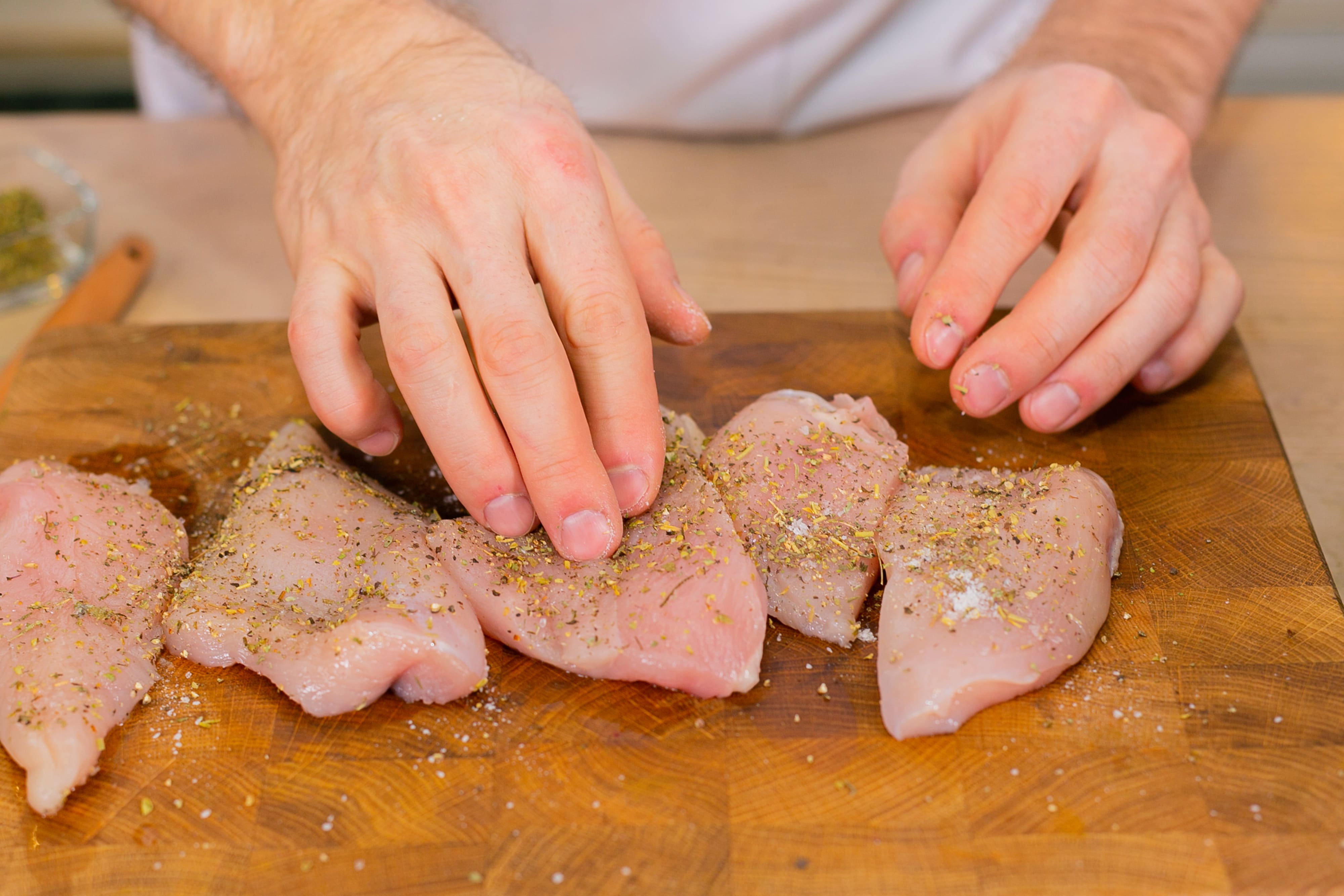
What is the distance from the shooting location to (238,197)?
3.54 m

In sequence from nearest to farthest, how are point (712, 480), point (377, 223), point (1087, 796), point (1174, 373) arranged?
point (1087, 796) → point (377, 223) → point (712, 480) → point (1174, 373)

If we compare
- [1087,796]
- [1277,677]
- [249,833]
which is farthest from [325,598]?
[1277,677]

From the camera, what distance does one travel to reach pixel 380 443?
2215 mm

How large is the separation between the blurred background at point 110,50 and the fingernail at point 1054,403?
338cm

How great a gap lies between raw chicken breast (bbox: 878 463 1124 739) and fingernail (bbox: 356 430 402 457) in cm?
102

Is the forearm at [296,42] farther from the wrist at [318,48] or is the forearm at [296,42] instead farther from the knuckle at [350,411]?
the knuckle at [350,411]

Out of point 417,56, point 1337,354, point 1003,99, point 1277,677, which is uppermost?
point 417,56

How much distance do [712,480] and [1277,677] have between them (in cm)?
110

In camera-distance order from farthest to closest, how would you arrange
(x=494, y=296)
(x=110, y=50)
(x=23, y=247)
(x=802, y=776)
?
(x=110, y=50) → (x=23, y=247) → (x=494, y=296) → (x=802, y=776)

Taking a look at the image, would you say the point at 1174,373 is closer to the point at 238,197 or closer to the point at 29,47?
the point at 238,197

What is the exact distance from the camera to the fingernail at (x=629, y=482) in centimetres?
199

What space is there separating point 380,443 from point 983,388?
1.25m

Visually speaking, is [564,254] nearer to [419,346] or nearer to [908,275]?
Result: [419,346]

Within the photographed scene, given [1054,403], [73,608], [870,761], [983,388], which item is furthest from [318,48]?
[870,761]
